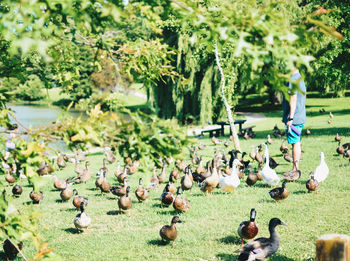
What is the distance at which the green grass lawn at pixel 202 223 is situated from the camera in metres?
5.41

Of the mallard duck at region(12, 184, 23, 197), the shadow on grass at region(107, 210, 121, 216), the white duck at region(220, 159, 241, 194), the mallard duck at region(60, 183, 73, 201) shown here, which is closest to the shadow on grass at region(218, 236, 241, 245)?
the white duck at region(220, 159, 241, 194)

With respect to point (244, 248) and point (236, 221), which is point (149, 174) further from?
point (236, 221)

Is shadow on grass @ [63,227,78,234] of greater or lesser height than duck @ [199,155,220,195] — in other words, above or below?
below

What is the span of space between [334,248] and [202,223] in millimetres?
3838

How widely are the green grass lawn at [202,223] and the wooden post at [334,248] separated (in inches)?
59.1

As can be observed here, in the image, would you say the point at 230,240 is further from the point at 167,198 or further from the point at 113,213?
the point at 113,213

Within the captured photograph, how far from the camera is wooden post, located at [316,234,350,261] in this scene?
9.21ft

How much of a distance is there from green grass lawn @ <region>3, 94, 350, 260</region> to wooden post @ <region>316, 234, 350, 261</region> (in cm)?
150

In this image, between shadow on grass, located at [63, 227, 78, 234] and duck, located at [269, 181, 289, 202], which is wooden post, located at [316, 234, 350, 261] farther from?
shadow on grass, located at [63, 227, 78, 234]

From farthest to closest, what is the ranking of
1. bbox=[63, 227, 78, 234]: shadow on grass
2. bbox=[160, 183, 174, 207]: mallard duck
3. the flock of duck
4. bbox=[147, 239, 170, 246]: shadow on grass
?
bbox=[160, 183, 174, 207]: mallard duck → bbox=[63, 227, 78, 234]: shadow on grass → bbox=[147, 239, 170, 246]: shadow on grass → the flock of duck

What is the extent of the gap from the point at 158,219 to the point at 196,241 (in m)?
1.54

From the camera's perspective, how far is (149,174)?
3000mm

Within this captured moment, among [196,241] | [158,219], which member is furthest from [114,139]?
[158,219]

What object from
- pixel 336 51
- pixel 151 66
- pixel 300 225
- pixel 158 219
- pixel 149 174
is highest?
pixel 336 51
